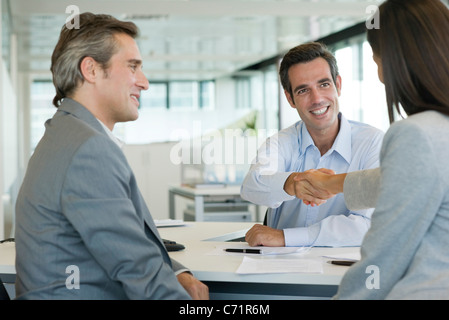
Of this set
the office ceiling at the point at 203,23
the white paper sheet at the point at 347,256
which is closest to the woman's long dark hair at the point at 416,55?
the white paper sheet at the point at 347,256

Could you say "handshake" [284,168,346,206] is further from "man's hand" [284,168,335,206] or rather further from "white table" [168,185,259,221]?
"white table" [168,185,259,221]

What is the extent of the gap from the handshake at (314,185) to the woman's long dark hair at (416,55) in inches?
28.6

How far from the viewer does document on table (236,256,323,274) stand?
1747mm

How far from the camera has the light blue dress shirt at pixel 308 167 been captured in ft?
7.34

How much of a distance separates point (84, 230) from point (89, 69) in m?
0.55

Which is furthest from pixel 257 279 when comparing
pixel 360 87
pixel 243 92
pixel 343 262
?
pixel 243 92

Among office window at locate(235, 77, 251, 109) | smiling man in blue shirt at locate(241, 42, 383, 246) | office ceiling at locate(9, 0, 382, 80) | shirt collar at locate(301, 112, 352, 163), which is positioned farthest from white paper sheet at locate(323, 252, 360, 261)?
office window at locate(235, 77, 251, 109)

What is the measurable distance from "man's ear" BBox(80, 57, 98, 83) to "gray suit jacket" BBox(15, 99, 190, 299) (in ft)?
0.75

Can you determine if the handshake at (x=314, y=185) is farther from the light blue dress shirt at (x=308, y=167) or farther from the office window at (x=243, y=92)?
the office window at (x=243, y=92)

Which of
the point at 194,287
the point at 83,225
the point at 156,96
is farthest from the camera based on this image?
the point at 156,96

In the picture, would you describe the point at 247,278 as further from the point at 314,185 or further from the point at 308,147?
the point at 308,147

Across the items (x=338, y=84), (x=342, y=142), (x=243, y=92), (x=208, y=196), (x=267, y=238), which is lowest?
(x=208, y=196)

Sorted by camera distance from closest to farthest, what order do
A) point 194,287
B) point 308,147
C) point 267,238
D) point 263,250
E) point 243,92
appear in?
point 194,287 < point 263,250 < point 267,238 < point 308,147 < point 243,92

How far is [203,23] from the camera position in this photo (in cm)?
935
